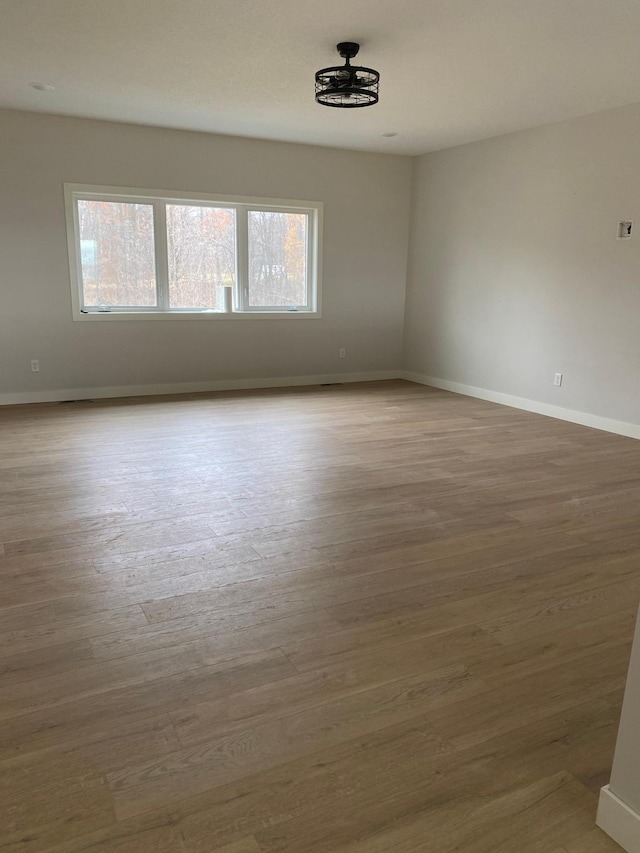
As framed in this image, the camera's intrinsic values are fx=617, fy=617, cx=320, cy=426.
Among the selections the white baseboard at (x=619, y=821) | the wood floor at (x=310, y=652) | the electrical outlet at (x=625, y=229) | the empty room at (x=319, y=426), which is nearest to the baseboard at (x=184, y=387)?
the empty room at (x=319, y=426)

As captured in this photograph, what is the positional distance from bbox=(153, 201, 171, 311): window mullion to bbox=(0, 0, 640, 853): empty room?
28 mm

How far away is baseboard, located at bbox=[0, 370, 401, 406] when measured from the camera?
6094 mm

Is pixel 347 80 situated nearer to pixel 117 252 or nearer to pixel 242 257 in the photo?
pixel 242 257

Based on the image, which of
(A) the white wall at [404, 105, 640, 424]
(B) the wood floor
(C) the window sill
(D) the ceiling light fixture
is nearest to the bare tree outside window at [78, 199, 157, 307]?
(C) the window sill

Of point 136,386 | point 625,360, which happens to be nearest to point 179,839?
point 625,360

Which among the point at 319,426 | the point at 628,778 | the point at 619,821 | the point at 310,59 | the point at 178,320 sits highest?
the point at 310,59

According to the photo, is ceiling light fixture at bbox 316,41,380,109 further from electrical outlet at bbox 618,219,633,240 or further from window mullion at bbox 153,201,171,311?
window mullion at bbox 153,201,171,311

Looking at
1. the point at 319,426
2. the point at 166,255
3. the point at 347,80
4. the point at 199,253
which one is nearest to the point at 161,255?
the point at 166,255

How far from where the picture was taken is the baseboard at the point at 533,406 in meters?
5.27

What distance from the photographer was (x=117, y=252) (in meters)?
6.27

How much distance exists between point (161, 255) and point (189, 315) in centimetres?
67

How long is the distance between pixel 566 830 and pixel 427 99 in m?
4.96

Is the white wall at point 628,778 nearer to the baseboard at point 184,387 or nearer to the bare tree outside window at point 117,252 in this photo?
the baseboard at point 184,387

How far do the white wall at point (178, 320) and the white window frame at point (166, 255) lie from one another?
0.07 meters
